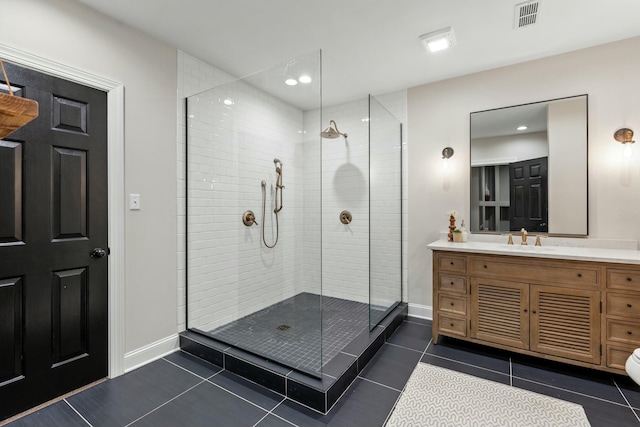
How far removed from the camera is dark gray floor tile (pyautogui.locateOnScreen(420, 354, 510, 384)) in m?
2.16

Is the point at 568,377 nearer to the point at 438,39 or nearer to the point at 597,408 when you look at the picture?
the point at 597,408

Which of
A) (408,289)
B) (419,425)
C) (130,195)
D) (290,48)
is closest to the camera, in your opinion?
(419,425)

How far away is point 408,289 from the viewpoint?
3.39m

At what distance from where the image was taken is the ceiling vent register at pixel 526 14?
2002mm

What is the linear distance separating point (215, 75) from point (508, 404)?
3.53 m

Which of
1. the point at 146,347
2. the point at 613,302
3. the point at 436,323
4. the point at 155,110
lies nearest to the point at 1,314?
the point at 146,347

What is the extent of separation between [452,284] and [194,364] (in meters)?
2.23

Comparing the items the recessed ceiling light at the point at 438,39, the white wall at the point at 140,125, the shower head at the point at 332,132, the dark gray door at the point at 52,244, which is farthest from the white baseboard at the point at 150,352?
the recessed ceiling light at the point at 438,39

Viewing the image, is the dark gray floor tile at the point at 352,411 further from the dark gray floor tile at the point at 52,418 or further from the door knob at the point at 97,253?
the door knob at the point at 97,253

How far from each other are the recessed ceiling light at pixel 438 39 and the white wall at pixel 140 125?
2.11 m

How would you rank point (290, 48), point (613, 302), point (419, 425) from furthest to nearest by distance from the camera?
1. point (290, 48)
2. point (613, 302)
3. point (419, 425)

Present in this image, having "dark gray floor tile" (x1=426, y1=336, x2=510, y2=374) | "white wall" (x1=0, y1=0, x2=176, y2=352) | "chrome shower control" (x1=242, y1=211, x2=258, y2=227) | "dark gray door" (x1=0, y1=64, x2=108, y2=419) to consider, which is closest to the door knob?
"dark gray door" (x1=0, y1=64, x2=108, y2=419)

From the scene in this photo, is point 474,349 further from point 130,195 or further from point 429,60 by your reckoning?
point 130,195

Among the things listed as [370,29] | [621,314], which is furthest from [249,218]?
[621,314]
